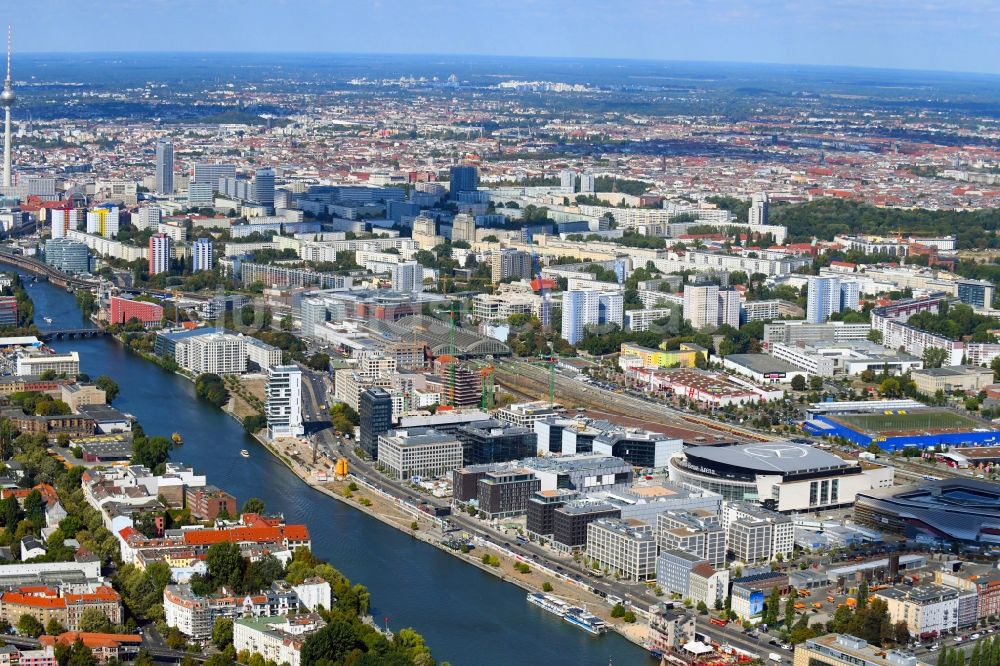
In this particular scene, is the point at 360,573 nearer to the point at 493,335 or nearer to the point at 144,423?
the point at 144,423

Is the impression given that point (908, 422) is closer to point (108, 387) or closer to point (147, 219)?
point (108, 387)

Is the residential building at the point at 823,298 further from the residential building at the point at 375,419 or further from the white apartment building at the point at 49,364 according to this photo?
the white apartment building at the point at 49,364

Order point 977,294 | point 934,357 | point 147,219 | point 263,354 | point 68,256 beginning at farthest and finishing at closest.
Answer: point 147,219
point 68,256
point 977,294
point 934,357
point 263,354

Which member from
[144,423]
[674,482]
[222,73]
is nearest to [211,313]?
[144,423]

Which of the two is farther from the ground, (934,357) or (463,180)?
(463,180)

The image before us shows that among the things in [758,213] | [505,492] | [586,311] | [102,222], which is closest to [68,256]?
[102,222]

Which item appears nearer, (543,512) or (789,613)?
(789,613)

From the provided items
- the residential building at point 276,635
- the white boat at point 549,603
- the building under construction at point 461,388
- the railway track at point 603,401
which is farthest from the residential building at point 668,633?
the building under construction at point 461,388
